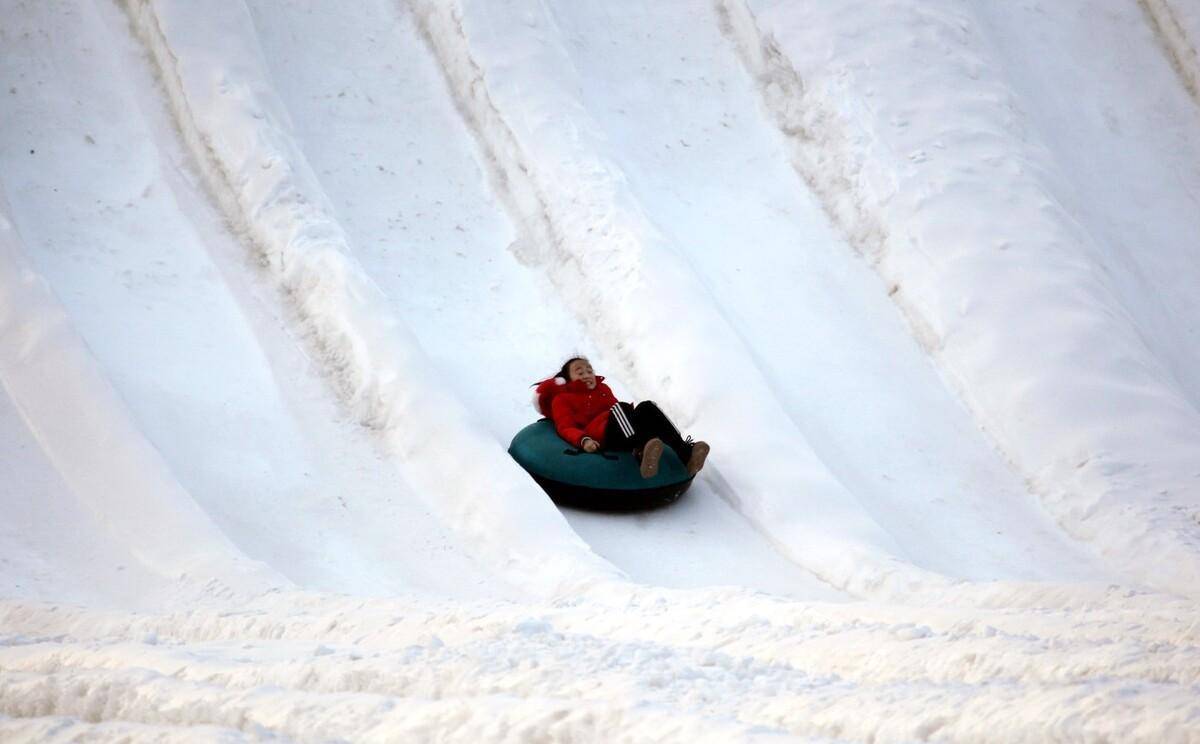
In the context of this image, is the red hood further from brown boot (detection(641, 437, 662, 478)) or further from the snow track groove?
the snow track groove

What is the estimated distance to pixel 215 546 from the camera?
20.2 feet

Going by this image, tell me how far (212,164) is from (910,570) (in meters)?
5.79

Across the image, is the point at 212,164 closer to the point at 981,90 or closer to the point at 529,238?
the point at 529,238

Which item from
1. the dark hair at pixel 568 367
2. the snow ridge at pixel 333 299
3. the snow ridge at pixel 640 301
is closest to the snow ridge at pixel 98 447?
the snow ridge at pixel 333 299

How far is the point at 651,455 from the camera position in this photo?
22.6ft

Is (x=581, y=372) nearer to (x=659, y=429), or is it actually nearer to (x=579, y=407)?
(x=579, y=407)

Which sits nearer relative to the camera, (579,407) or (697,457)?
(697,457)

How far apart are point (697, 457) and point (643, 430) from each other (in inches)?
13.9

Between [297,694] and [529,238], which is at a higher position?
[529,238]

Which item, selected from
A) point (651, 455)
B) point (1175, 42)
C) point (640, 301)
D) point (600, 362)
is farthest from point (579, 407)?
point (1175, 42)

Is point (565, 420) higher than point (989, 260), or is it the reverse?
point (565, 420)

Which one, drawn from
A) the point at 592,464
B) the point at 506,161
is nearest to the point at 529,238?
the point at 506,161

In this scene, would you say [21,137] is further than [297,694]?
Yes

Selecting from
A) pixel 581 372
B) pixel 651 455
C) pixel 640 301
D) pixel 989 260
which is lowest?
pixel 989 260
